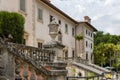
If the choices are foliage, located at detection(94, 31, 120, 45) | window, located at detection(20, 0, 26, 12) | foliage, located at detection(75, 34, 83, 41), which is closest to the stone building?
window, located at detection(20, 0, 26, 12)

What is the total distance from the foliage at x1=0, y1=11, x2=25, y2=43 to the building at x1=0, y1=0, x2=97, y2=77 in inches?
68.8

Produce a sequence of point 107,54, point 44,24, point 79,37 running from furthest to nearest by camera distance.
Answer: point 107,54 < point 79,37 < point 44,24

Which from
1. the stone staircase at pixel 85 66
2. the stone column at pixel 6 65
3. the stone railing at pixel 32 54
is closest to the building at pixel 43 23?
the stone staircase at pixel 85 66

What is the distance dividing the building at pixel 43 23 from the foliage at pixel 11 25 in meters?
1.75

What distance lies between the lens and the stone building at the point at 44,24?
2656cm

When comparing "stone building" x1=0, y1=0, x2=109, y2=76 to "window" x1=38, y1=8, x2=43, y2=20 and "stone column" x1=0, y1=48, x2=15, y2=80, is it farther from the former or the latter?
"stone column" x1=0, y1=48, x2=15, y2=80

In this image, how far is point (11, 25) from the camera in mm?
22000

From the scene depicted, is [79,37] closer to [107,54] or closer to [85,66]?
[85,66]

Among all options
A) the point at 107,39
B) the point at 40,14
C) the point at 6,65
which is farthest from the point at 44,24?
the point at 107,39

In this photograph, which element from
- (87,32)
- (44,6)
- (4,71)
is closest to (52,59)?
(4,71)

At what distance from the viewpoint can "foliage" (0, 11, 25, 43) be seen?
861 inches

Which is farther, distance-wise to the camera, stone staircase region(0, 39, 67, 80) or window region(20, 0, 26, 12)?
window region(20, 0, 26, 12)

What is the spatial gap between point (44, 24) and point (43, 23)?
420 millimetres

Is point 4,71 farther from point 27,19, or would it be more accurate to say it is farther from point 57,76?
point 27,19
